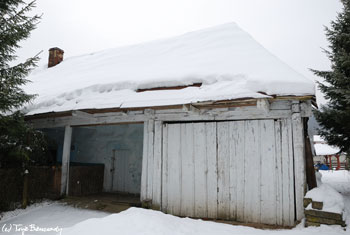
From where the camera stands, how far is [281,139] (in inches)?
215

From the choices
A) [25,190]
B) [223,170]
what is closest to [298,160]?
[223,170]

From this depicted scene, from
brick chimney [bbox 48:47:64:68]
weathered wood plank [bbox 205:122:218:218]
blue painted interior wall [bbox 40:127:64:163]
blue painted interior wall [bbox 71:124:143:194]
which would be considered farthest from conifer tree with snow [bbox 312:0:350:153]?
brick chimney [bbox 48:47:64:68]

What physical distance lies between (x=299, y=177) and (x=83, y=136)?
9.87 meters

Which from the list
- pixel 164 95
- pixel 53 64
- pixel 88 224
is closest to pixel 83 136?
pixel 53 64

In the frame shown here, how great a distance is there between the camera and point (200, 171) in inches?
241

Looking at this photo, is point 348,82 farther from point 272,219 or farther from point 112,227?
point 112,227

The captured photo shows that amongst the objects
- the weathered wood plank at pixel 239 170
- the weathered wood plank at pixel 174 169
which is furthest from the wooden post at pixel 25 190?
the weathered wood plank at pixel 239 170

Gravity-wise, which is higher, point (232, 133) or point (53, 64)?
point (53, 64)

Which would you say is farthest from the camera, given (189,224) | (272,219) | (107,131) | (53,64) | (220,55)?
(53,64)

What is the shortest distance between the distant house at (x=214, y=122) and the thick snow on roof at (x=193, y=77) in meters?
0.03

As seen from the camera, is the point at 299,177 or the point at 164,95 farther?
the point at 164,95

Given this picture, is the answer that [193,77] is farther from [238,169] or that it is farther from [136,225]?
[136,225]

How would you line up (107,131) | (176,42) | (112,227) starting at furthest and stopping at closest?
(107,131) < (176,42) < (112,227)

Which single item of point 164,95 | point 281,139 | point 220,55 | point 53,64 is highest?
point 53,64
